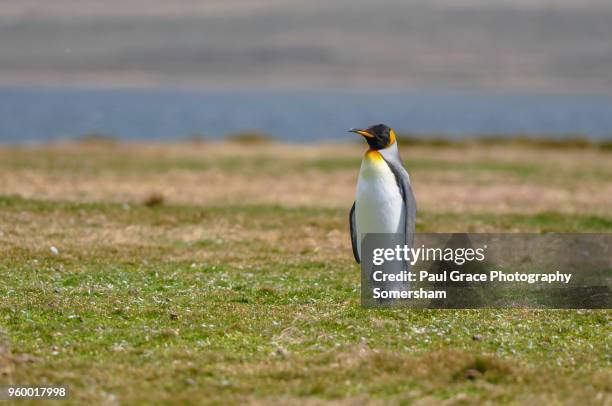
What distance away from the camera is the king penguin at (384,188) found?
47.2ft

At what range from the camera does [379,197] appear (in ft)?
47.3

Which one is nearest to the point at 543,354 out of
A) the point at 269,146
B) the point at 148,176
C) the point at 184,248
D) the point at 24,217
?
the point at 184,248

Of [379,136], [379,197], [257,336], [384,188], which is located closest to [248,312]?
[257,336]

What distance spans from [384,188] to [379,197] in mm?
146

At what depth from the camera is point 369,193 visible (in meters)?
14.5

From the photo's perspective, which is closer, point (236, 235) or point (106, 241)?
point (106, 241)

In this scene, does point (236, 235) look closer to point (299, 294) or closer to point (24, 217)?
point (24, 217)

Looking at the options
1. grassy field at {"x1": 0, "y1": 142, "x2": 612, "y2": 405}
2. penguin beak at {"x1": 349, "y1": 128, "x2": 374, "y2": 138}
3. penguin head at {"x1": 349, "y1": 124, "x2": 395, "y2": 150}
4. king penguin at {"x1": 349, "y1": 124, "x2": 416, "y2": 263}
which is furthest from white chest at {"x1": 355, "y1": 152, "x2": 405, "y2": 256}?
grassy field at {"x1": 0, "y1": 142, "x2": 612, "y2": 405}

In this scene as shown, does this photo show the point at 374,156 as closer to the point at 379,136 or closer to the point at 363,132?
the point at 379,136

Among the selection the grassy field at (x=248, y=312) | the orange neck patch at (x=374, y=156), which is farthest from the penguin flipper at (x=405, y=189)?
the grassy field at (x=248, y=312)

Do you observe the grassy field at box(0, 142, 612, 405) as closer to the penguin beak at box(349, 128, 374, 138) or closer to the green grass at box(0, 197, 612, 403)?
the green grass at box(0, 197, 612, 403)

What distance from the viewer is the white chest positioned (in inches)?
566

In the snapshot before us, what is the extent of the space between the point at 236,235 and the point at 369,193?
747cm

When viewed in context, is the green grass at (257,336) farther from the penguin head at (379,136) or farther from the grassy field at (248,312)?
the penguin head at (379,136)
